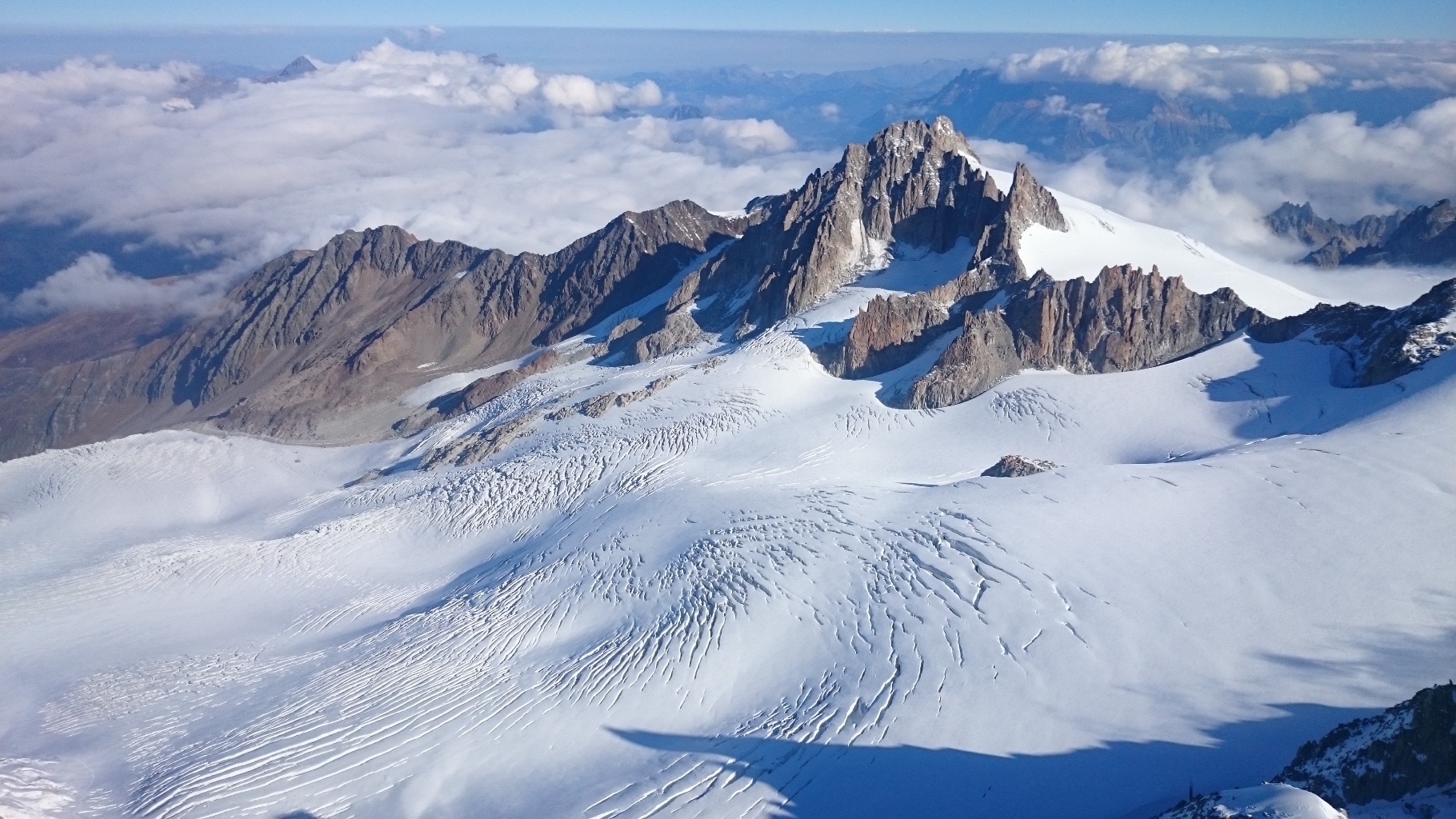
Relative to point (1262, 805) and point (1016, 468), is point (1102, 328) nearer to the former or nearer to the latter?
point (1016, 468)

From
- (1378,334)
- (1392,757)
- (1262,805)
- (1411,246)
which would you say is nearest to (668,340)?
(1378,334)

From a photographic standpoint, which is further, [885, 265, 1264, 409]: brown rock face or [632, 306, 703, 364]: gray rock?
[632, 306, 703, 364]: gray rock

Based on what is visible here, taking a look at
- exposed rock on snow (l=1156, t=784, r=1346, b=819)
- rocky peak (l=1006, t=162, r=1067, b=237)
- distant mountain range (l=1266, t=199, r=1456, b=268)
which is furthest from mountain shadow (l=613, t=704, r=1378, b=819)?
distant mountain range (l=1266, t=199, r=1456, b=268)

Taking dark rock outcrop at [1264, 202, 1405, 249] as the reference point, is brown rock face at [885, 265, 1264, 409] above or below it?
above

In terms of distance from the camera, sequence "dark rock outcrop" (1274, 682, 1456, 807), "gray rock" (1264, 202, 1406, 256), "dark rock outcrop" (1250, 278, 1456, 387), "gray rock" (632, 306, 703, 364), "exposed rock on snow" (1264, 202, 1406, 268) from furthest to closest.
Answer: "gray rock" (1264, 202, 1406, 256) < "exposed rock on snow" (1264, 202, 1406, 268) < "gray rock" (632, 306, 703, 364) < "dark rock outcrop" (1250, 278, 1456, 387) < "dark rock outcrop" (1274, 682, 1456, 807)

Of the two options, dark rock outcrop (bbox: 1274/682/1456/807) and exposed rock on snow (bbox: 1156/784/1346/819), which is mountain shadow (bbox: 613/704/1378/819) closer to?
dark rock outcrop (bbox: 1274/682/1456/807)

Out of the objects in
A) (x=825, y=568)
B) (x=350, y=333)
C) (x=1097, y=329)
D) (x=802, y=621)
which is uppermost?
(x=1097, y=329)

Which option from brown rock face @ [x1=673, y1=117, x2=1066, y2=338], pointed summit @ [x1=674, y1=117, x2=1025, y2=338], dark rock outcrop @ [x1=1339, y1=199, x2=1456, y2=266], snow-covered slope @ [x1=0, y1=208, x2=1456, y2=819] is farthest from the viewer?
dark rock outcrop @ [x1=1339, y1=199, x2=1456, y2=266]
